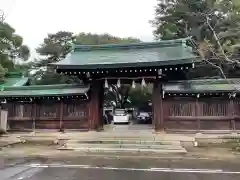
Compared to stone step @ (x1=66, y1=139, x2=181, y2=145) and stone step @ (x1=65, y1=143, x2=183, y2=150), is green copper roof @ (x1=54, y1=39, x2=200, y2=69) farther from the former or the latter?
stone step @ (x1=65, y1=143, x2=183, y2=150)

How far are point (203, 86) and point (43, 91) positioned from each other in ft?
35.5

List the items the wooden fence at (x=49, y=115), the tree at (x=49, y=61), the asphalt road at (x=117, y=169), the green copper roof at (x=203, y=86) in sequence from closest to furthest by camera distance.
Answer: the asphalt road at (x=117, y=169)
the green copper roof at (x=203, y=86)
the wooden fence at (x=49, y=115)
the tree at (x=49, y=61)

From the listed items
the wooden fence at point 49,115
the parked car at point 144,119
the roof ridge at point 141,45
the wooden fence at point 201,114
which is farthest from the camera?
the parked car at point 144,119

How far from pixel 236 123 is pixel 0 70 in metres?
14.6

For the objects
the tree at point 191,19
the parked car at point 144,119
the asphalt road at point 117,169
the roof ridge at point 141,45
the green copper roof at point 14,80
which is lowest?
the asphalt road at point 117,169

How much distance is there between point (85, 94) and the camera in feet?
64.6

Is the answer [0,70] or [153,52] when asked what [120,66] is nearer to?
[153,52]

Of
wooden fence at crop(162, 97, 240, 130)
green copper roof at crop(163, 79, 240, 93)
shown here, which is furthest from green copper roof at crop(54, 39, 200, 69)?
wooden fence at crop(162, 97, 240, 130)

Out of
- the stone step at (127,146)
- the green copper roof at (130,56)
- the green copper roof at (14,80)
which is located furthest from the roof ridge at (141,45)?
the stone step at (127,146)

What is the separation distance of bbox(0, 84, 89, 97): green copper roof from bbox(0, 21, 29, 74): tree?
1616 millimetres

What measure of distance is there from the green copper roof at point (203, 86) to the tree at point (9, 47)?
11.3 m

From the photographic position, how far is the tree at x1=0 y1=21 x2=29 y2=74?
94.1 feet

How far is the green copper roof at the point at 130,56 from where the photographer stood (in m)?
18.9

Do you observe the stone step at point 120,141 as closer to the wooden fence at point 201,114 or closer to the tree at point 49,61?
the wooden fence at point 201,114
